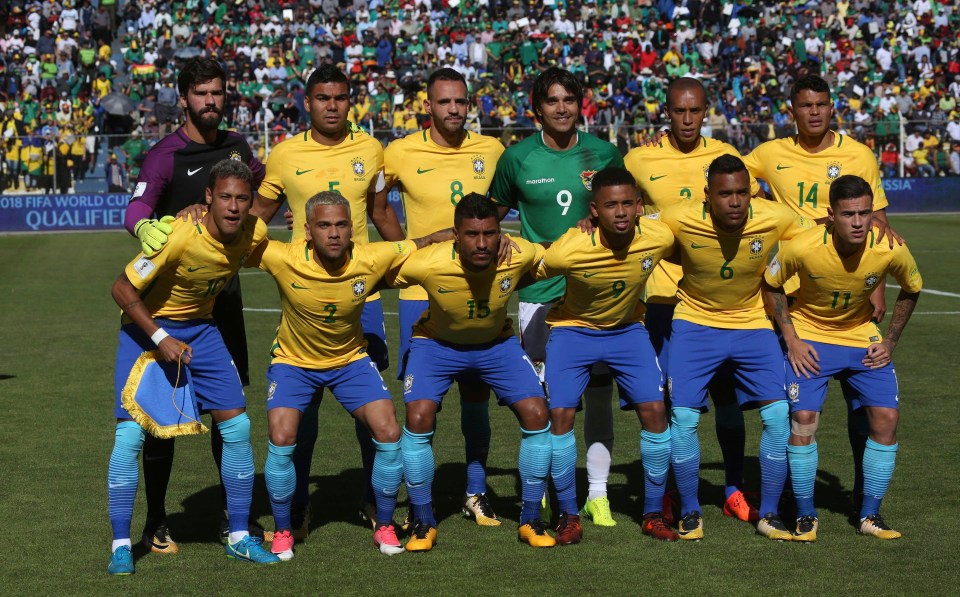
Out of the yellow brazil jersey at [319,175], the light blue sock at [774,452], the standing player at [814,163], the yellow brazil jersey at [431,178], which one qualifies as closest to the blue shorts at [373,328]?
the yellow brazil jersey at [431,178]

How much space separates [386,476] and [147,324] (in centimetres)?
156

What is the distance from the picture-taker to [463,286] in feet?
23.5

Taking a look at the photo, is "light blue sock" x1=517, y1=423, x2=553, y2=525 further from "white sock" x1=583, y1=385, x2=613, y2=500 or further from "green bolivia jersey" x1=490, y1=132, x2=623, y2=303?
"green bolivia jersey" x1=490, y1=132, x2=623, y2=303

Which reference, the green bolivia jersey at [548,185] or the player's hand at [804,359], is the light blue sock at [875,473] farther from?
the green bolivia jersey at [548,185]

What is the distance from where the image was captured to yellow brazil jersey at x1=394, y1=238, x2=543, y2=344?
7.14 meters

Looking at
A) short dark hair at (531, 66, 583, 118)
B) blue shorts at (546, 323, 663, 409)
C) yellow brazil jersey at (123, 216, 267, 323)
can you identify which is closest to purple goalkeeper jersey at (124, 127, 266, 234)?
yellow brazil jersey at (123, 216, 267, 323)

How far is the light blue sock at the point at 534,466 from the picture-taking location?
716cm

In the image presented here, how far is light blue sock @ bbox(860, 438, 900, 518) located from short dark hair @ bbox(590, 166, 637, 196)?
2.05 metres

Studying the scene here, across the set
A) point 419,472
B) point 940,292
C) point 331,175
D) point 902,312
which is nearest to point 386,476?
point 419,472

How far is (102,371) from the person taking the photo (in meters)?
13.0

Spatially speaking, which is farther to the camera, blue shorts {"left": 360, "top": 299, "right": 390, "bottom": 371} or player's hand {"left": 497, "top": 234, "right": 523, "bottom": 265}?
blue shorts {"left": 360, "top": 299, "right": 390, "bottom": 371}

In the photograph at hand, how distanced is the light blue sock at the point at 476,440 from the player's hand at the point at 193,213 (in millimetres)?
2023

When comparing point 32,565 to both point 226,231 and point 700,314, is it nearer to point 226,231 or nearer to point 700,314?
point 226,231

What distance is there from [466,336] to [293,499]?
1.45 meters
